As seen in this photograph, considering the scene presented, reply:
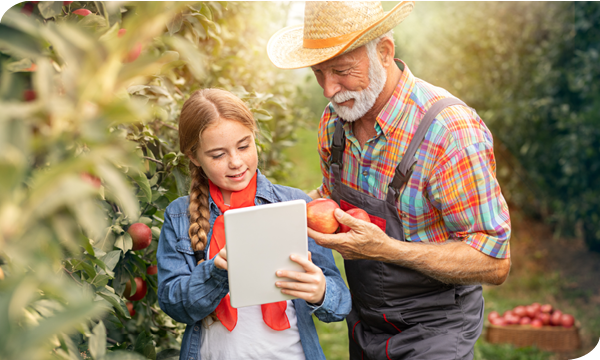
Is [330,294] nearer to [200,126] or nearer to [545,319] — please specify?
[200,126]

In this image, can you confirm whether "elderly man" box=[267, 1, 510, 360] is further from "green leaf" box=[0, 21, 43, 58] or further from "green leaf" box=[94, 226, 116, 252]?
"green leaf" box=[0, 21, 43, 58]

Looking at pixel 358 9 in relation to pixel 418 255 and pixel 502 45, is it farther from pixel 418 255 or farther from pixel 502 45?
pixel 502 45

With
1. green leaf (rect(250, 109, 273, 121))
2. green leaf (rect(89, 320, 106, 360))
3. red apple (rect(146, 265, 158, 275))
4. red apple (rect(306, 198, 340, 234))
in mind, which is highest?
green leaf (rect(250, 109, 273, 121))

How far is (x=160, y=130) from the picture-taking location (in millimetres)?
2137

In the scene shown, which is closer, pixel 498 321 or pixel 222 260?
pixel 222 260

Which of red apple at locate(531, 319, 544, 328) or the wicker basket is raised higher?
red apple at locate(531, 319, 544, 328)

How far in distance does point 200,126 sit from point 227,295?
0.57 meters

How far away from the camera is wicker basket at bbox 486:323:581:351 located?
420 cm

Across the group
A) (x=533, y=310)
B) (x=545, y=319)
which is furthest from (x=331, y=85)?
(x=533, y=310)

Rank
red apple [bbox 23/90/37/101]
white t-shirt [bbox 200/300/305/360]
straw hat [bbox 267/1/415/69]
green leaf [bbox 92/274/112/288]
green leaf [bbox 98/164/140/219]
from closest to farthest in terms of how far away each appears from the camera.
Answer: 1. green leaf [bbox 98/164/140/219]
2. red apple [bbox 23/90/37/101]
3. green leaf [bbox 92/274/112/288]
4. white t-shirt [bbox 200/300/305/360]
5. straw hat [bbox 267/1/415/69]

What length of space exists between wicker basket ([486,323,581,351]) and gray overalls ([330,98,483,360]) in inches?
108

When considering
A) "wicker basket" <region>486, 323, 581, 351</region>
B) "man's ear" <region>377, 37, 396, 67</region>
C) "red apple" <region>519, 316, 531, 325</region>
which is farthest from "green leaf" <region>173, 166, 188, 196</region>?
"red apple" <region>519, 316, 531, 325</region>

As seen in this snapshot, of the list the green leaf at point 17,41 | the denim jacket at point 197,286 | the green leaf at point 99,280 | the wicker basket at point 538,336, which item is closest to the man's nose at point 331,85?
the denim jacket at point 197,286

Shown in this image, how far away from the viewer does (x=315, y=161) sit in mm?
9953
